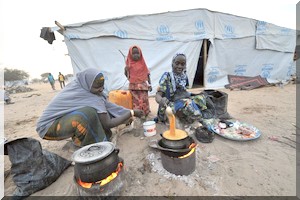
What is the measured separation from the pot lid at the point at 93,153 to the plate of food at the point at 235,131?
6.00ft

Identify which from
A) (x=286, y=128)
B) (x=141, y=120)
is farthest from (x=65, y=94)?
(x=286, y=128)

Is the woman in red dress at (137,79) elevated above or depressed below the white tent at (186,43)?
below

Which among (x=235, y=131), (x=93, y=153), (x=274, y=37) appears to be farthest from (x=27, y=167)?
(x=274, y=37)

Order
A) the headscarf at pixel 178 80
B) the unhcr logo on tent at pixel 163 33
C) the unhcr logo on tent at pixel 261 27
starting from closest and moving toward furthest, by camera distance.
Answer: the headscarf at pixel 178 80
the unhcr logo on tent at pixel 163 33
the unhcr logo on tent at pixel 261 27

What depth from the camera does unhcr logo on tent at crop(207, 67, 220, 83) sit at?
7070 millimetres

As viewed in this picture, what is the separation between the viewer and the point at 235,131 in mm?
2623

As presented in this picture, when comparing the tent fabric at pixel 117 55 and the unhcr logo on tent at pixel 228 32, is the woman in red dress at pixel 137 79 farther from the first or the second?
the unhcr logo on tent at pixel 228 32

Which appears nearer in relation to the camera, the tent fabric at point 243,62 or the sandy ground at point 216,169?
the sandy ground at point 216,169

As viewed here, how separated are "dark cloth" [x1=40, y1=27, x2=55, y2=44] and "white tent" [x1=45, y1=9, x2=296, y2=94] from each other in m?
0.20

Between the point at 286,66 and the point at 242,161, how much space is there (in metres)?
8.97

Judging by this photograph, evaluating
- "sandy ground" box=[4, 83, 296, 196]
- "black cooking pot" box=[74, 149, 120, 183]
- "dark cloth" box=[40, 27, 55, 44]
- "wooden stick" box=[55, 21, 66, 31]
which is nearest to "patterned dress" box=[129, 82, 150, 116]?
"sandy ground" box=[4, 83, 296, 196]

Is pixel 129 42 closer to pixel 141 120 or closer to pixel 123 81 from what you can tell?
pixel 123 81

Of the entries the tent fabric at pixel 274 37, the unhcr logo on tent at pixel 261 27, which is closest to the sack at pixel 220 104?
the tent fabric at pixel 274 37

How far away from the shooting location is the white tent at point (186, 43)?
5.82 meters
